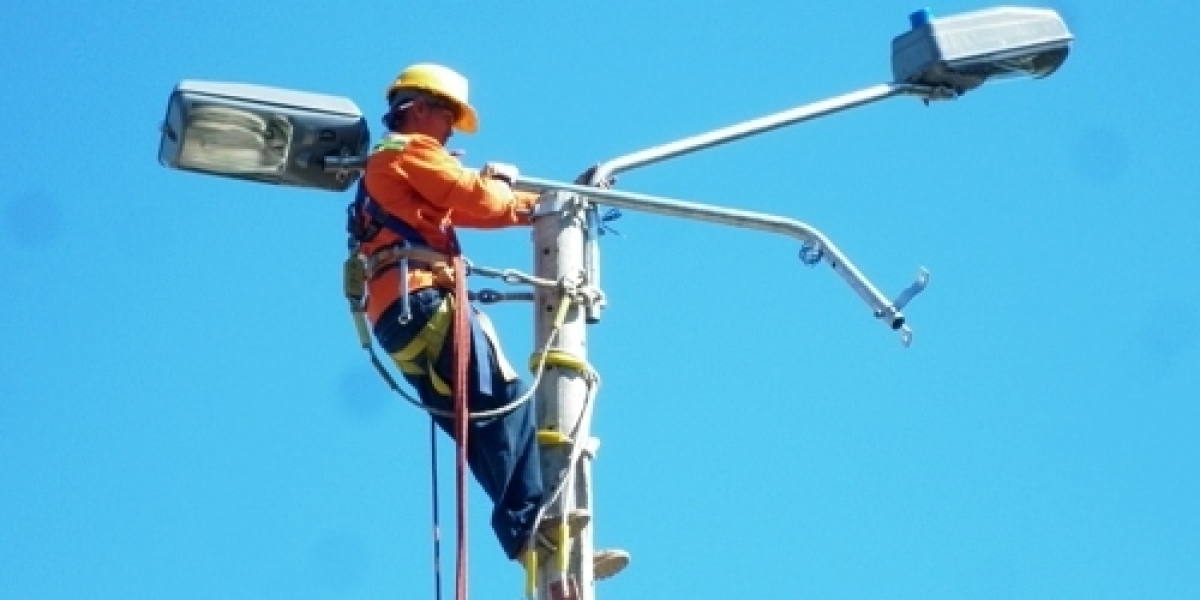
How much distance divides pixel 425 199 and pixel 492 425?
2.57 feet

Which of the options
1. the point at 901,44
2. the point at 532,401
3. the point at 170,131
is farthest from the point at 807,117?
the point at 170,131

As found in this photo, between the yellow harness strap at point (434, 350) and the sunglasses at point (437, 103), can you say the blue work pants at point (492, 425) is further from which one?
the sunglasses at point (437, 103)

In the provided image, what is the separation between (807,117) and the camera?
318 inches

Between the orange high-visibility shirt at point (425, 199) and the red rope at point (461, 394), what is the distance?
0.14 meters

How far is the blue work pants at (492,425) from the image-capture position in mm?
7438

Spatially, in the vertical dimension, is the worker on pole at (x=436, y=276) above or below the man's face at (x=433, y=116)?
below

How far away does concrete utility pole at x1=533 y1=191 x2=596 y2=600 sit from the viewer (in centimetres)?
729

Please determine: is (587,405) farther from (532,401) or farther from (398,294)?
(398,294)

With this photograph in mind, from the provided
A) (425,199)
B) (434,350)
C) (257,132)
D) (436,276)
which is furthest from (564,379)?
(257,132)

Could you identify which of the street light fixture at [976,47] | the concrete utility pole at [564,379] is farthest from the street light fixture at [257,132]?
the street light fixture at [976,47]

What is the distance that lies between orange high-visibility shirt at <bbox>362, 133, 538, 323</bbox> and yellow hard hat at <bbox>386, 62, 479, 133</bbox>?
0.37 meters

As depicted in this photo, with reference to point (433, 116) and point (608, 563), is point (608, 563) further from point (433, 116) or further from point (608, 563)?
point (433, 116)

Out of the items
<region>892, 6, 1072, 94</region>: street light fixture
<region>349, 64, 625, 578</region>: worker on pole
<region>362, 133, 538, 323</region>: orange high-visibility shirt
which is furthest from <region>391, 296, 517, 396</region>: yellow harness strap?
<region>892, 6, 1072, 94</region>: street light fixture

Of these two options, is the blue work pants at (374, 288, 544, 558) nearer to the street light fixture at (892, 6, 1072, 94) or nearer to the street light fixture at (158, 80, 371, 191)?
the street light fixture at (158, 80, 371, 191)
